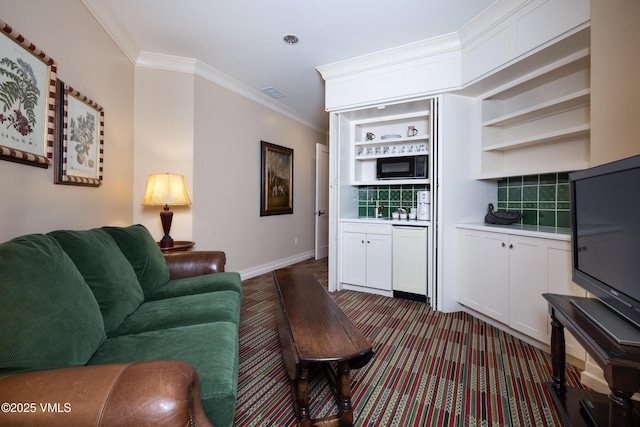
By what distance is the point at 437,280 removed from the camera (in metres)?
2.95

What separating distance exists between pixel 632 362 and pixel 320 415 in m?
1.26

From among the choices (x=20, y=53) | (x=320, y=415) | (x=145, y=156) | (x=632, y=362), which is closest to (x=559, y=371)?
(x=632, y=362)

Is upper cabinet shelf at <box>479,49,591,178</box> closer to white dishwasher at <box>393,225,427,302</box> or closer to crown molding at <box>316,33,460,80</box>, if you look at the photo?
crown molding at <box>316,33,460,80</box>

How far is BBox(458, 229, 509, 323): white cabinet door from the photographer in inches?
93.0

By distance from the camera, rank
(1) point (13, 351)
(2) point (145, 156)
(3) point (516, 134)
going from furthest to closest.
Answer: (2) point (145, 156) < (3) point (516, 134) < (1) point (13, 351)

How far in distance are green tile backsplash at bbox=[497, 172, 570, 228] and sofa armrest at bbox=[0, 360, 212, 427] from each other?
2968mm

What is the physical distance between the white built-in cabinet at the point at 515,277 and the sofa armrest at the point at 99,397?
90.3 inches

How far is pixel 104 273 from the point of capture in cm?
152

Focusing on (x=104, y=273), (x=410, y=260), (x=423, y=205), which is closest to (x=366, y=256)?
(x=410, y=260)

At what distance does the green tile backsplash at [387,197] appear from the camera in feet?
12.0

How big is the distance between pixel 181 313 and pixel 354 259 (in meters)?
2.26

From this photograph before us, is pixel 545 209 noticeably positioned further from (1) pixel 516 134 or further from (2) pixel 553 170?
(1) pixel 516 134

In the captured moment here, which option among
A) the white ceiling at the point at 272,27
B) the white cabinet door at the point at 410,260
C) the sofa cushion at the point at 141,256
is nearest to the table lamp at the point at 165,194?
the sofa cushion at the point at 141,256

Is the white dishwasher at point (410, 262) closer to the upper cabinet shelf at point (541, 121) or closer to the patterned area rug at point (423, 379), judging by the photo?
the patterned area rug at point (423, 379)
